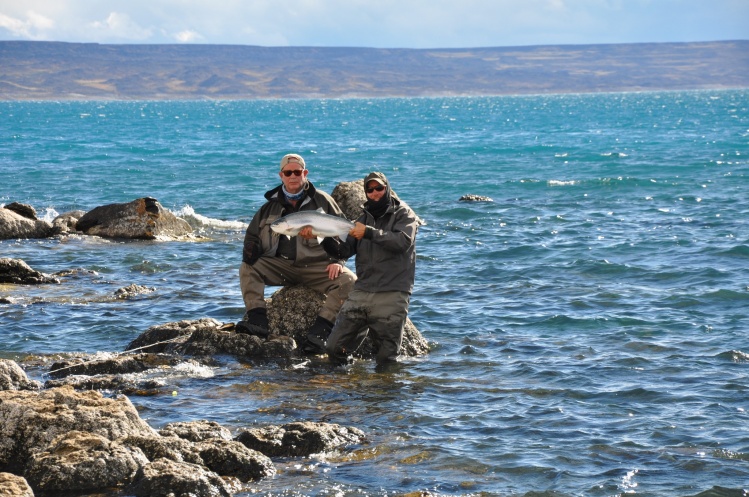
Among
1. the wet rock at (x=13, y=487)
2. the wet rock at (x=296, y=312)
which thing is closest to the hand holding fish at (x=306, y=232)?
the wet rock at (x=296, y=312)

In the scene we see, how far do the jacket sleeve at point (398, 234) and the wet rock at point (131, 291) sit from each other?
6433 mm

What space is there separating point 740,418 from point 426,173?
3231cm

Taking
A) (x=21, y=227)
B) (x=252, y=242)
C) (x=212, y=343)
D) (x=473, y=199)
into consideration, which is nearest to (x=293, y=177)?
(x=252, y=242)

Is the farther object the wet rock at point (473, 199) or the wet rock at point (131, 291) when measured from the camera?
the wet rock at point (473, 199)

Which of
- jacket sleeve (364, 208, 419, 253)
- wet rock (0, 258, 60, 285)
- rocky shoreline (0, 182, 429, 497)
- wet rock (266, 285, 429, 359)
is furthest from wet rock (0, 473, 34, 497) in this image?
wet rock (0, 258, 60, 285)

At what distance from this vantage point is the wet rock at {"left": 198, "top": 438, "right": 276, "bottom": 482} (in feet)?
Result: 25.7

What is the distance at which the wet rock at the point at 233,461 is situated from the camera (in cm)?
782

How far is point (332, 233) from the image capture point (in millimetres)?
10211

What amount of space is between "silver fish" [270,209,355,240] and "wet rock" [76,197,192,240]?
12296 mm

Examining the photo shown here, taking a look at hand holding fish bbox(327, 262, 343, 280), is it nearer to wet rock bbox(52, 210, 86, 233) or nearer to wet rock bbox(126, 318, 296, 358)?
wet rock bbox(126, 318, 296, 358)

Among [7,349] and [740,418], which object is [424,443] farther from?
[7,349]

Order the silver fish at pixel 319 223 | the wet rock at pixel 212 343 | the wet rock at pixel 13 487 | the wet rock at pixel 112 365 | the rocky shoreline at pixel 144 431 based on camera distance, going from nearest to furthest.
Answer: the wet rock at pixel 13 487, the rocky shoreline at pixel 144 431, the silver fish at pixel 319 223, the wet rock at pixel 112 365, the wet rock at pixel 212 343

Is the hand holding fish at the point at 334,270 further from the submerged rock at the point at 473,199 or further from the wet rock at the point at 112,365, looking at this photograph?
the submerged rock at the point at 473,199

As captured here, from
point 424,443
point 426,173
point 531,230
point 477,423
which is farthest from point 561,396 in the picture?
point 426,173
